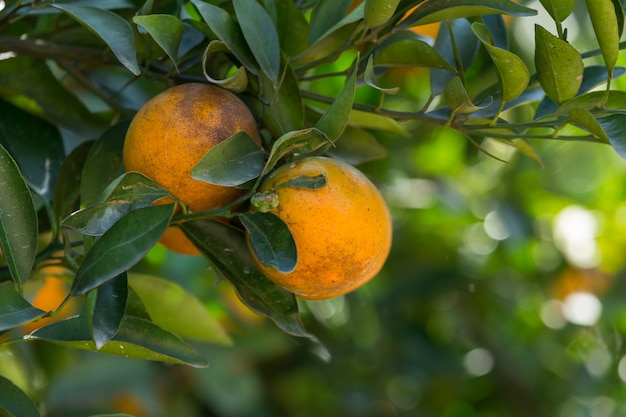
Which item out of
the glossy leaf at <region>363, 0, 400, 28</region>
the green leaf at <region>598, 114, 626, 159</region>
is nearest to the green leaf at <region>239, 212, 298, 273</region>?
the glossy leaf at <region>363, 0, 400, 28</region>

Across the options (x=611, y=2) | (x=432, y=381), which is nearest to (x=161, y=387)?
(x=432, y=381)

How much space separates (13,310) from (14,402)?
0.28 feet

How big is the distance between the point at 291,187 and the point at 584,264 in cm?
160

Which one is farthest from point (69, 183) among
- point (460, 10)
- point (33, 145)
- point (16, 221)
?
point (460, 10)

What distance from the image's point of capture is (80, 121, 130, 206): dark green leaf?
0.91m

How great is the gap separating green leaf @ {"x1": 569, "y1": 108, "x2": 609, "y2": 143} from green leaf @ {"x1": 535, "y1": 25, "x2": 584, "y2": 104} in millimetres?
32

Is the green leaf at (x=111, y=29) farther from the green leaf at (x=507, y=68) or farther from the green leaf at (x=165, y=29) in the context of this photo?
the green leaf at (x=507, y=68)

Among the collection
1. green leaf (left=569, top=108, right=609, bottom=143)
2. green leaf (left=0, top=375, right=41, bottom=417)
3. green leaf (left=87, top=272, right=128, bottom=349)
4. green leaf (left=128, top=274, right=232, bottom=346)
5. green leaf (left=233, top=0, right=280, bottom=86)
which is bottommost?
green leaf (left=128, top=274, right=232, bottom=346)

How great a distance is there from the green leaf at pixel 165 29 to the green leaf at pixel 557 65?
35 cm

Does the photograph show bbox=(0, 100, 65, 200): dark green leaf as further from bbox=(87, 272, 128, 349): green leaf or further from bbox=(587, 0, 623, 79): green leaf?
bbox=(587, 0, 623, 79): green leaf

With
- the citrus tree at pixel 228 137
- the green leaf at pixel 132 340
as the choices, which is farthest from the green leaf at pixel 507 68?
the green leaf at pixel 132 340

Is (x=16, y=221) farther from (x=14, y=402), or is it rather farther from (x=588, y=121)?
(x=588, y=121)

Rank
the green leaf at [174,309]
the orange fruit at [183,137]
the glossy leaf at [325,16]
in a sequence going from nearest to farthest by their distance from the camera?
the orange fruit at [183,137] → the glossy leaf at [325,16] → the green leaf at [174,309]

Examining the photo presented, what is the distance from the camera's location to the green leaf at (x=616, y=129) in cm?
82
